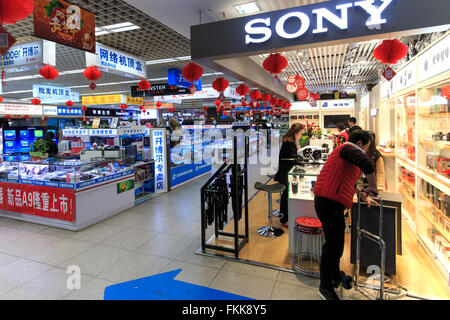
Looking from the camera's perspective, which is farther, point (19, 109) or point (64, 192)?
point (19, 109)

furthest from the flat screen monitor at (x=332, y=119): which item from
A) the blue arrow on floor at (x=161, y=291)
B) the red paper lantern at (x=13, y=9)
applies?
the red paper lantern at (x=13, y=9)

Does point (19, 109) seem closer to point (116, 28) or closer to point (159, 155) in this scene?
point (159, 155)

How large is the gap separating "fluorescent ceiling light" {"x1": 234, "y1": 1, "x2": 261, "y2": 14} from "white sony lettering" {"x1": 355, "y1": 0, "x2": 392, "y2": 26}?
160cm

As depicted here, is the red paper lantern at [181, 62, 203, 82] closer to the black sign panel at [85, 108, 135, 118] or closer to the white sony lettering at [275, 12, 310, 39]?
the white sony lettering at [275, 12, 310, 39]

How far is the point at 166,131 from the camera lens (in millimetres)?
7113

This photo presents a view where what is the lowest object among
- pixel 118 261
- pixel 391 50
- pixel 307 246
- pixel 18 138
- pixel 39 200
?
pixel 118 261

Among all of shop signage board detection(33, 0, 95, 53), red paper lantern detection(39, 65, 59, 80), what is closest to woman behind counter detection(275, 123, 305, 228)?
shop signage board detection(33, 0, 95, 53)

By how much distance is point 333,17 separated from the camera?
3.11 m

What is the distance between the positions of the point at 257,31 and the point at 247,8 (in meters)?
0.95

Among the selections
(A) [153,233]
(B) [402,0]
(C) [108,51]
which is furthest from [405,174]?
(C) [108,51]

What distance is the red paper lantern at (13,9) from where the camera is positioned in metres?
1.98

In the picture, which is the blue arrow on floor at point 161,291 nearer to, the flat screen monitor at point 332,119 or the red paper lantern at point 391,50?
the red paper lantern at point 391,50

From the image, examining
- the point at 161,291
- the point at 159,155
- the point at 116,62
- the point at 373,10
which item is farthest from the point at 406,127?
the point at 116,62
